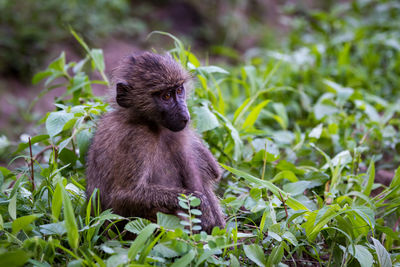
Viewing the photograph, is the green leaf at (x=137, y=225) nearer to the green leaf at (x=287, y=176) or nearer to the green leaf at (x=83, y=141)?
the green leaf at (x=83, y=141)

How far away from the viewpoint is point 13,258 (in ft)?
6.98

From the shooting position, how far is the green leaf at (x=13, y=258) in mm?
2113

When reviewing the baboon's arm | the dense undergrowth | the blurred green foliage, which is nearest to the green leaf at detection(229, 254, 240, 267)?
the dense undergrowth

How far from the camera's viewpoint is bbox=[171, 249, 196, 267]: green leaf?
234cm

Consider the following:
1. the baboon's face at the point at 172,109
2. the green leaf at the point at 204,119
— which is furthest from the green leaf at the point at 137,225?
the green leaf at the point at 204,119

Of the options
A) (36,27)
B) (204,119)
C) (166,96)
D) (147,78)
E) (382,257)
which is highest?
(36,27)

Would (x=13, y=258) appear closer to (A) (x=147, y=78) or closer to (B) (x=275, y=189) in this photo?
(A) (x=147, y=78)

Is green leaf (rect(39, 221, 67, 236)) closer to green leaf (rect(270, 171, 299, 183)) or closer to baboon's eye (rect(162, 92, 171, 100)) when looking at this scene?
baboon's eye (rect(162, 92, 171, 100))

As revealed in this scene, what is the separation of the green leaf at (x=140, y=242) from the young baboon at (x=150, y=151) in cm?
36

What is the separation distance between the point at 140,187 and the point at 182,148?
1.85 ft

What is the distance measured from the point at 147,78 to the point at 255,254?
1.48 meters

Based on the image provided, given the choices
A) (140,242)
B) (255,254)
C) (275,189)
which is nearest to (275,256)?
(255,254)

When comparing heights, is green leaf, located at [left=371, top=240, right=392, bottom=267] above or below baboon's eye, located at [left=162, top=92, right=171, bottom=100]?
below

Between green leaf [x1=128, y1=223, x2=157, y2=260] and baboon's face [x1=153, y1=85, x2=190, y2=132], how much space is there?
0.88 metres
